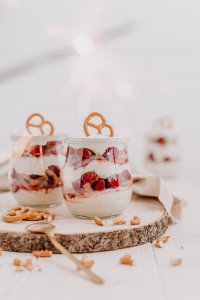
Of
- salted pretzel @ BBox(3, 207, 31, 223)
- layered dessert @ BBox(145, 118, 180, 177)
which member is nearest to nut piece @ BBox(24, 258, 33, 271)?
salted pretzel @ BBox(3, 207, 31, 223)

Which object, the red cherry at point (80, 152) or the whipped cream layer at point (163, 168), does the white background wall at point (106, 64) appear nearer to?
the whipped cream layer at point (163, 168)

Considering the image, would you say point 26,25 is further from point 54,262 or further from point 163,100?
point 54,262

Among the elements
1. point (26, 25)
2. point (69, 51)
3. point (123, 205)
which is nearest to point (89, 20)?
point (69, 51)

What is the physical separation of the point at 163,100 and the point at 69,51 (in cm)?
53

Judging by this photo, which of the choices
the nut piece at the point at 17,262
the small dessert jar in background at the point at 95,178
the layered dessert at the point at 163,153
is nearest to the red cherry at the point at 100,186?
the small dessert jar in background at the point at 95,178

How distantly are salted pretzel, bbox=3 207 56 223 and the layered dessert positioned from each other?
0.93 meters

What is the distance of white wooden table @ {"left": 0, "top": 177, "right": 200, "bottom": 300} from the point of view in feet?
1.95

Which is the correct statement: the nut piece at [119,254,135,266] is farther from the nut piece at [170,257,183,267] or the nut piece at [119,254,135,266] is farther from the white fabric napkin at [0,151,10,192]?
the white fabric napkin at [0,151,10,192]

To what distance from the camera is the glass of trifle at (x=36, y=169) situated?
937mm

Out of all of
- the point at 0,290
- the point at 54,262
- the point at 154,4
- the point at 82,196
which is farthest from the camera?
the point at 154,4

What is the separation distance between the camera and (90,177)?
0.83 m

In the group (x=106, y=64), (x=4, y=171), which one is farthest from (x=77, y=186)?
(x=106, y=64)

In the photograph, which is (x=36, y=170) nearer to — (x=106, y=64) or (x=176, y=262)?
(x=176, y=262)

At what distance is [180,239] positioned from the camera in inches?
34.0
